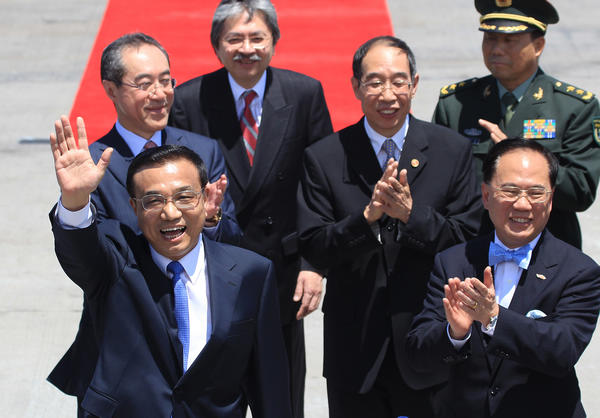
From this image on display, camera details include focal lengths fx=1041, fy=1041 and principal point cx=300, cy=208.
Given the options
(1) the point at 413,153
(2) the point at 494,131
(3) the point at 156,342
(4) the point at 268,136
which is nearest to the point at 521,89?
(2) the point at 494,131

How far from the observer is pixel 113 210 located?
12.2 feet

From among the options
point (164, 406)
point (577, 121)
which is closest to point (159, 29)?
point (577, 121)

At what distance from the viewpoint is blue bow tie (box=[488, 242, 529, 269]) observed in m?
3.37

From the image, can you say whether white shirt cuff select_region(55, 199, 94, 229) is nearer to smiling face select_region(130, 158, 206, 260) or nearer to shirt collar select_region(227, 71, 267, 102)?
smiling face select_region(130, 158, 206, 260)

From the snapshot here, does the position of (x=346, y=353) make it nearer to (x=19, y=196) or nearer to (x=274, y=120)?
(x=274, y=120)

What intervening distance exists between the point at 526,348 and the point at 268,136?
1.78 meters

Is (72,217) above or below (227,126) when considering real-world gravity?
below

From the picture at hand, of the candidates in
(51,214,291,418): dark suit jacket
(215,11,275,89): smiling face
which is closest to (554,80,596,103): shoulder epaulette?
(215,11,275,89): smiling face

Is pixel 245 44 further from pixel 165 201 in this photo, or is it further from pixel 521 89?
pixel 165 201

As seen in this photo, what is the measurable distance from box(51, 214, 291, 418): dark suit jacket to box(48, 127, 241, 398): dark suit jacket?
18 centimetres

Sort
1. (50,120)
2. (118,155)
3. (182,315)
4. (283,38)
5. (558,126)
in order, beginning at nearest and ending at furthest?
1. (182,315)
2. (118,155)
3. (558,126)
4. (50,120)
5. (283,38)

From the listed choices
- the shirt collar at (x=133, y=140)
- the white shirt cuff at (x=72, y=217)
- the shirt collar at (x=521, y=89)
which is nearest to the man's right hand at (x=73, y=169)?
the white shirt cuff at (x=72, y=217)

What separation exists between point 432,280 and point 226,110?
4.98ft

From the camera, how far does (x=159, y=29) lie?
34.0ft
